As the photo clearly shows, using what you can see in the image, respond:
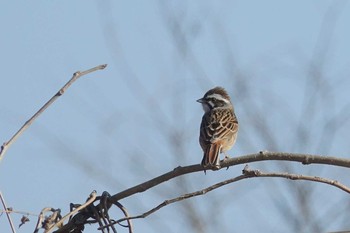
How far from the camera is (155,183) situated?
3.54 m

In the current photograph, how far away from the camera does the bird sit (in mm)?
6442

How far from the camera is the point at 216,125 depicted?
7195 mm

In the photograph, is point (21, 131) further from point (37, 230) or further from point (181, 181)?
point (181, 181)

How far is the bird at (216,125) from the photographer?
6442 mm

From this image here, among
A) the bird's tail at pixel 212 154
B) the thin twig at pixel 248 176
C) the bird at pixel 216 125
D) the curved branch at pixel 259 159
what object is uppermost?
the bird at pixel 216 125

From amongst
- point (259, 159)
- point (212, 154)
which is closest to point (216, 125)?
point (212, 154)

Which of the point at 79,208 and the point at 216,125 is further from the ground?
the point at 216,125

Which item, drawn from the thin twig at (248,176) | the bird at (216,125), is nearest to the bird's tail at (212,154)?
the bird at (216,125)

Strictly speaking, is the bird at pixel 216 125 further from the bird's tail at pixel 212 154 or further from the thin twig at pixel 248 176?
the thin twig at pixel 248 176

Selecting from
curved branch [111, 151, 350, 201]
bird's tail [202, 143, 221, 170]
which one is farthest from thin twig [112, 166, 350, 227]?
bird's tail [202, 143, 221, 170]

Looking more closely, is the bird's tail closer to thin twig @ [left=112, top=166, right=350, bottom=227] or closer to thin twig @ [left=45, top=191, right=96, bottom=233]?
thin twig @ [left=45, top=191, right=96, bottom=233]

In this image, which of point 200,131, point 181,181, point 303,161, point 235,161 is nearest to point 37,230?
point 235,161

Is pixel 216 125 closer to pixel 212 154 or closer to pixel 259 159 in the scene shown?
pixel 212 154

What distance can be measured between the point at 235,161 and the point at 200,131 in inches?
134
